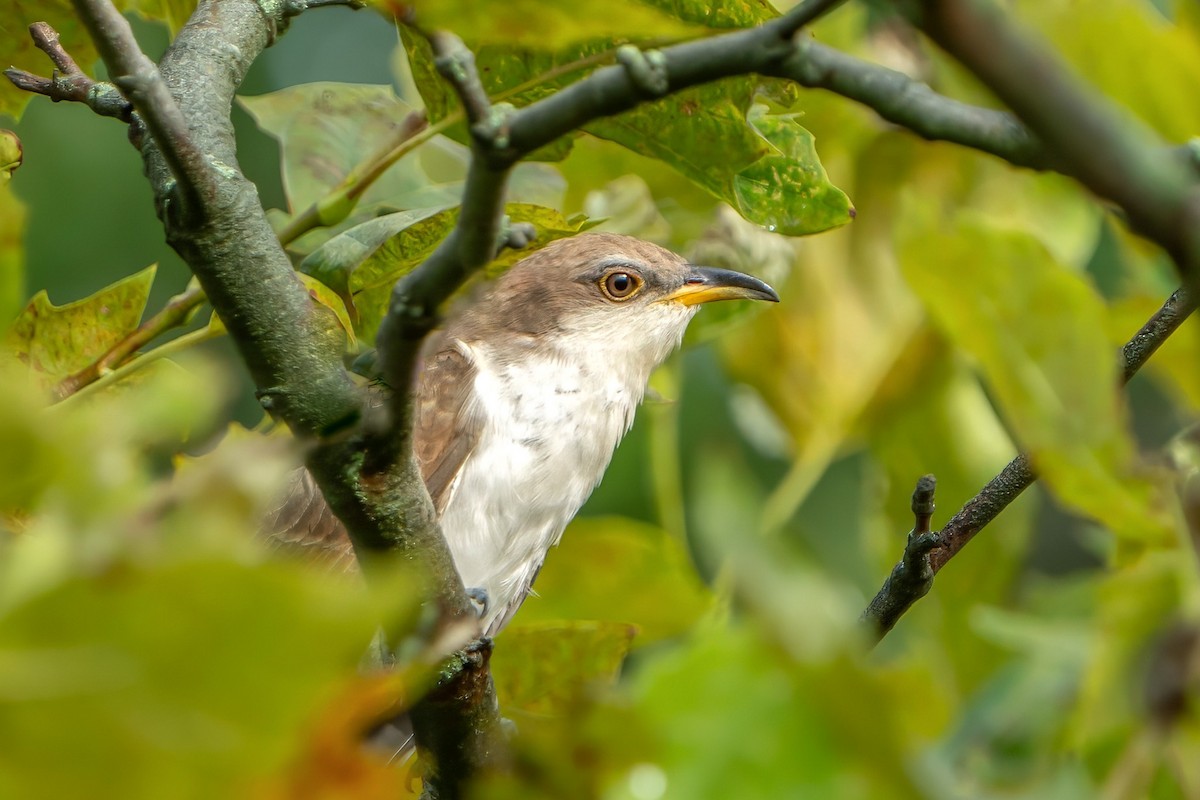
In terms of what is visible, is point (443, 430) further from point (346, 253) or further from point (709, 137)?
point (709, 137)

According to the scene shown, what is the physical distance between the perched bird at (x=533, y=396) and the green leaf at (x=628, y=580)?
0.26 metres

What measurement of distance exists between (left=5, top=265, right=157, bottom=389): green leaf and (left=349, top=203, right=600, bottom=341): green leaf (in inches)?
17.8

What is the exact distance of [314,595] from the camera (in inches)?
33.2

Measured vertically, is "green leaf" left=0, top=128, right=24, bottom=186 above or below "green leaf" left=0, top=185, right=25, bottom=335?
below

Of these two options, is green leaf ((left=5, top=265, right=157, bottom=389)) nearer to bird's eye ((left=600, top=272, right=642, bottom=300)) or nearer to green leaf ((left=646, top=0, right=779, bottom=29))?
green leaf ((left=646, top=0, right=779, bottom=29))

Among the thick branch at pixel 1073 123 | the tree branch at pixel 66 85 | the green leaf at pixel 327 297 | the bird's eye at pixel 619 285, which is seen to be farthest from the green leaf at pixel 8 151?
the bird's eye at pixel 619 285

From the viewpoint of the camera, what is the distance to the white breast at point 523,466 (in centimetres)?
389

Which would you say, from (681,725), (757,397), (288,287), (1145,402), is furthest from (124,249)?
(681,725)

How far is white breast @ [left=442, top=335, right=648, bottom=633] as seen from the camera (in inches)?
153

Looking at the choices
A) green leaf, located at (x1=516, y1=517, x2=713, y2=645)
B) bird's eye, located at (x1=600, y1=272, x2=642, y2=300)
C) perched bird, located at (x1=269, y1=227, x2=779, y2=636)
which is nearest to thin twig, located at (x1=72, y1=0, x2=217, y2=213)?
green leaf, located at (x1=516, y1=517, x2=713, y2=645)

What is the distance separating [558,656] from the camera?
2.76 meters

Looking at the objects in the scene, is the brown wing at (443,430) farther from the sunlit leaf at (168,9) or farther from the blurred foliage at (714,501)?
the sunlit leaf at (168,9)

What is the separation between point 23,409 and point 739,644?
0.60 meters

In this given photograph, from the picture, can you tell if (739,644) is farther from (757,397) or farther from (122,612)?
(757,397)
